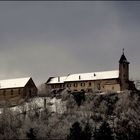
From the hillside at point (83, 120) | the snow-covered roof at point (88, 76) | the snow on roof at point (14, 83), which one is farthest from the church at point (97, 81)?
the snow on roof at point (14, 83)

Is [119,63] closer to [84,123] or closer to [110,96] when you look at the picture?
[110,96]

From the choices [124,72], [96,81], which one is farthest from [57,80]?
[124,72]

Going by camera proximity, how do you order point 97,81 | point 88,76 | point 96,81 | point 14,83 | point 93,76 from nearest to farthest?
1. point 97,81
2. point 96,81
3. point 14,83
4. point 93,76
5. point 88,76

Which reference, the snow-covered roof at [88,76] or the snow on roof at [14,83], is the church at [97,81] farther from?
the snow on roof at [14,83]

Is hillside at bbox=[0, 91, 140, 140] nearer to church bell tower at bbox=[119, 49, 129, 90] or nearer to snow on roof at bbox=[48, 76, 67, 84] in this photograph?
church bell tower at bbox=[119, 49, 129, 90]

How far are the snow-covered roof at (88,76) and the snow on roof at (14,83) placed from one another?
24.4 ft

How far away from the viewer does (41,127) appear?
129 meters

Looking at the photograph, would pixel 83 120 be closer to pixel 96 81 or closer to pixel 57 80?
pixel 96 81

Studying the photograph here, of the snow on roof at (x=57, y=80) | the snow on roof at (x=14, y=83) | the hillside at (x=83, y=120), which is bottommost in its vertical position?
the hillside at (x=83, y=120)

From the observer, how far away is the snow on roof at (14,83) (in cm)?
15175

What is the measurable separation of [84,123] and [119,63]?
79.8 ft

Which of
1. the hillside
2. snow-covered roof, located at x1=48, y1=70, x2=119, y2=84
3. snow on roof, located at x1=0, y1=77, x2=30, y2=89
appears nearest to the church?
snow-covered roof, located at x1=48, y1=70, x2=119, y2=84

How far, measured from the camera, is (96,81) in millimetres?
151875

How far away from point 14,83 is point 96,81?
1700 cm
